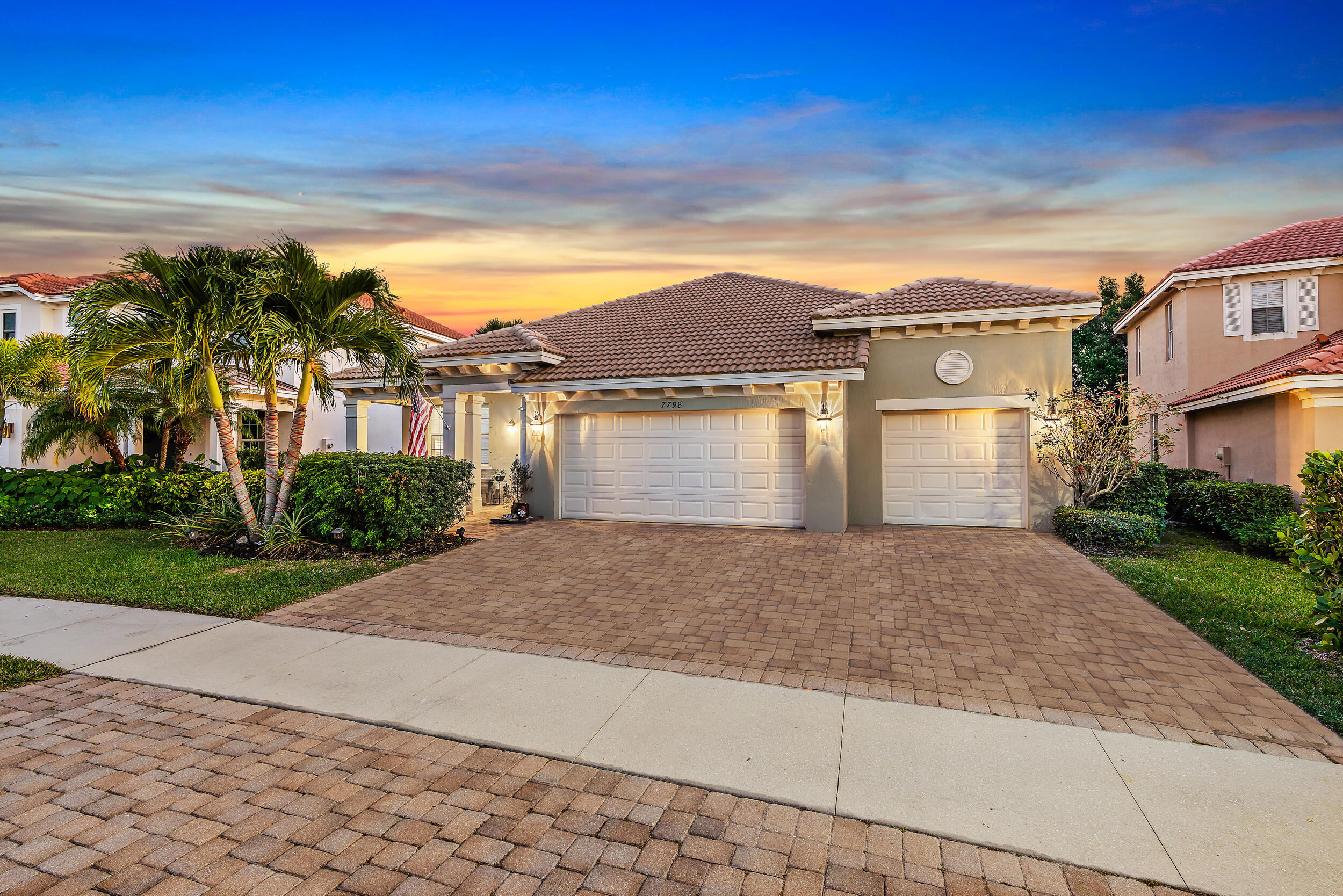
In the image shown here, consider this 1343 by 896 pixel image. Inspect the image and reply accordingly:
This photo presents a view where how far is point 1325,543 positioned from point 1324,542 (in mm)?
16

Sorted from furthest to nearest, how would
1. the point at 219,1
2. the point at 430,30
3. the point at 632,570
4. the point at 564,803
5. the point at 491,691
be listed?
the point at 430,30
the point at 219,1
the point at 632,570
the point at 491,691
the point at 564,803

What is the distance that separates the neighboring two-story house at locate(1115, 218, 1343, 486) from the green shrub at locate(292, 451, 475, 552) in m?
15.4

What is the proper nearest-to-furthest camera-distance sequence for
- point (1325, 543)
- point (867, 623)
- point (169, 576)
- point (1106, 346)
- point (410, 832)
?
point (410, 832)
point (1325, 543)
point (867, 623)
point (169, 576)
point (1106, 346)

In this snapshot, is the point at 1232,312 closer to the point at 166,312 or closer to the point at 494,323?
the point at 166,312

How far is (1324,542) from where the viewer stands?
5.17m

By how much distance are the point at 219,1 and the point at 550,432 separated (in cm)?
904

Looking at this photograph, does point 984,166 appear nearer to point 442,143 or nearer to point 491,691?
point 442,143

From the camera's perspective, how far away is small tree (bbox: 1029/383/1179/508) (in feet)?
35.9

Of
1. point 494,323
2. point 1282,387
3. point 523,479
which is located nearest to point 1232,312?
point 1282,387

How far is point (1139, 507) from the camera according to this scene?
1108cm

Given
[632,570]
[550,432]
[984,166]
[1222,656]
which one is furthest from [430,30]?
[1222,656]

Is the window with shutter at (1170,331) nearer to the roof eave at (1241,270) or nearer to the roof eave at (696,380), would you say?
the roof eave at (1241,270)

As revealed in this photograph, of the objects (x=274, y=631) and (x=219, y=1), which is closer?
(x=274, y=631)

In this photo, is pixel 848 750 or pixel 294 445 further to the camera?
pixel 294 445
